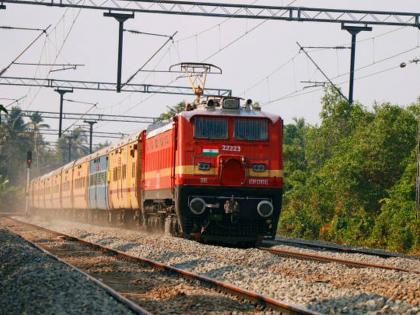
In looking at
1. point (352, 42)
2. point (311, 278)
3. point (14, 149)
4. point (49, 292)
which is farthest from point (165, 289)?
point (14, 149)

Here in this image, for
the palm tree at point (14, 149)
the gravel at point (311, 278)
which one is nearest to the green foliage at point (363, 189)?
the gravel at point (311, 278)

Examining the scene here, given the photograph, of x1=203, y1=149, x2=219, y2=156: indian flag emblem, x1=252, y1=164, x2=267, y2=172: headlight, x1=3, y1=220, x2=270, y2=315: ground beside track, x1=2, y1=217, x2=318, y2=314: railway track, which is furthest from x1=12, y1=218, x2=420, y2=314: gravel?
x1=252, y1=164, x2=267, y2=172: headlight

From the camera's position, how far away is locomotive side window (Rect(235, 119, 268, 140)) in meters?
23.0

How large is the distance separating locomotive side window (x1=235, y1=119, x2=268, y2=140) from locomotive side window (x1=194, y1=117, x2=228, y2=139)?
341mm

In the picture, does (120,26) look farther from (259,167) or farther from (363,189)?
(363,189)

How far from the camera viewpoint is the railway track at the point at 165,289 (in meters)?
11.5

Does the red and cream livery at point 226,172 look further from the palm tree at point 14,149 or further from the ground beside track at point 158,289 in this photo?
the palm tree at point 14,149

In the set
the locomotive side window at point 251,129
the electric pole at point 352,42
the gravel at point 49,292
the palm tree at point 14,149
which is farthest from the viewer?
the palm tree at point 14,149

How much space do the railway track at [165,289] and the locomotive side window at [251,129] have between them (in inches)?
181

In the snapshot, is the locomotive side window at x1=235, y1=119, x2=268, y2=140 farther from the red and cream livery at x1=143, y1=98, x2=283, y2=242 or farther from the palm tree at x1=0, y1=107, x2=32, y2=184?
the palm tree at x1=0, y1=107, x2=32, y2=184

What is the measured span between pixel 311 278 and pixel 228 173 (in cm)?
749

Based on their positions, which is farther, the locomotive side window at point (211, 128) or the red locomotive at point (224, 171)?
the locomotive side window at point (211, 128)

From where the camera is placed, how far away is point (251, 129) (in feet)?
75.8

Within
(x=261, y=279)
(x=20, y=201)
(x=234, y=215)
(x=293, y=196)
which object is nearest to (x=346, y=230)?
(x=293, y=196)
